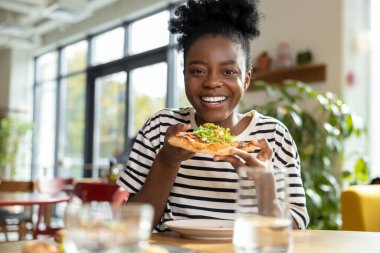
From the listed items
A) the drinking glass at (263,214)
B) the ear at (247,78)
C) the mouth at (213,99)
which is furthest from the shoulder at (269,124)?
the drinking glass at (263,214)

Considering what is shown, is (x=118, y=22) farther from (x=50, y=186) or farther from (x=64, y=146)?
(x=50, y=186)

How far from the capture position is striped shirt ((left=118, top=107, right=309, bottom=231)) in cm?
143

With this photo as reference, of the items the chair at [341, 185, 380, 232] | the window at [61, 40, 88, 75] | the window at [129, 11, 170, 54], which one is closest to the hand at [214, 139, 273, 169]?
the chair at [341, 185, 380, 232]

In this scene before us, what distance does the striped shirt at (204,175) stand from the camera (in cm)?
143

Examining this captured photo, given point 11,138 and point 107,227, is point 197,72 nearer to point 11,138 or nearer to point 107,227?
point 107,227

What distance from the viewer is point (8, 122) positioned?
32.6 feet

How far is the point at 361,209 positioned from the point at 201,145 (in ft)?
3.37

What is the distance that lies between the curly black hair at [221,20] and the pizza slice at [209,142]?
275 millimetres

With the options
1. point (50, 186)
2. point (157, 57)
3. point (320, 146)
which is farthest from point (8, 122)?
point (320, 146)

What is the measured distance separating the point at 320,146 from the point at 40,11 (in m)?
6.03

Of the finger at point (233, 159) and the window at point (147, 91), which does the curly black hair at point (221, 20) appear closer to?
the finger at point (233, 159)

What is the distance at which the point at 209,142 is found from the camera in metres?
1.28

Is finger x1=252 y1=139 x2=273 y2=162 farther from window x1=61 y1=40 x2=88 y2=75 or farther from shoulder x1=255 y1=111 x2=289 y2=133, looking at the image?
window x1=61 y1=40 x2=88 y2=75

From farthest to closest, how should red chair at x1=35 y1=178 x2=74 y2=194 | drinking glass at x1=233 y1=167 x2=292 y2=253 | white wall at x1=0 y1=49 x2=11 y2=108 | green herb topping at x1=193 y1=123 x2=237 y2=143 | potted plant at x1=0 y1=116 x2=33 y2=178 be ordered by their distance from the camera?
1. white wall at x1=0 y1=49 x2=11 y2=108
2. potted plant at x1=0 y1=116 x2=33 y2=178
3. red chair at x1=35 y1=178 x2=74 y2=194
4. green herb topping at x1=193 y1=123 x2=237 y2=143
5. drinking glass at x1=233 y1=167 x2=292 y2=253
